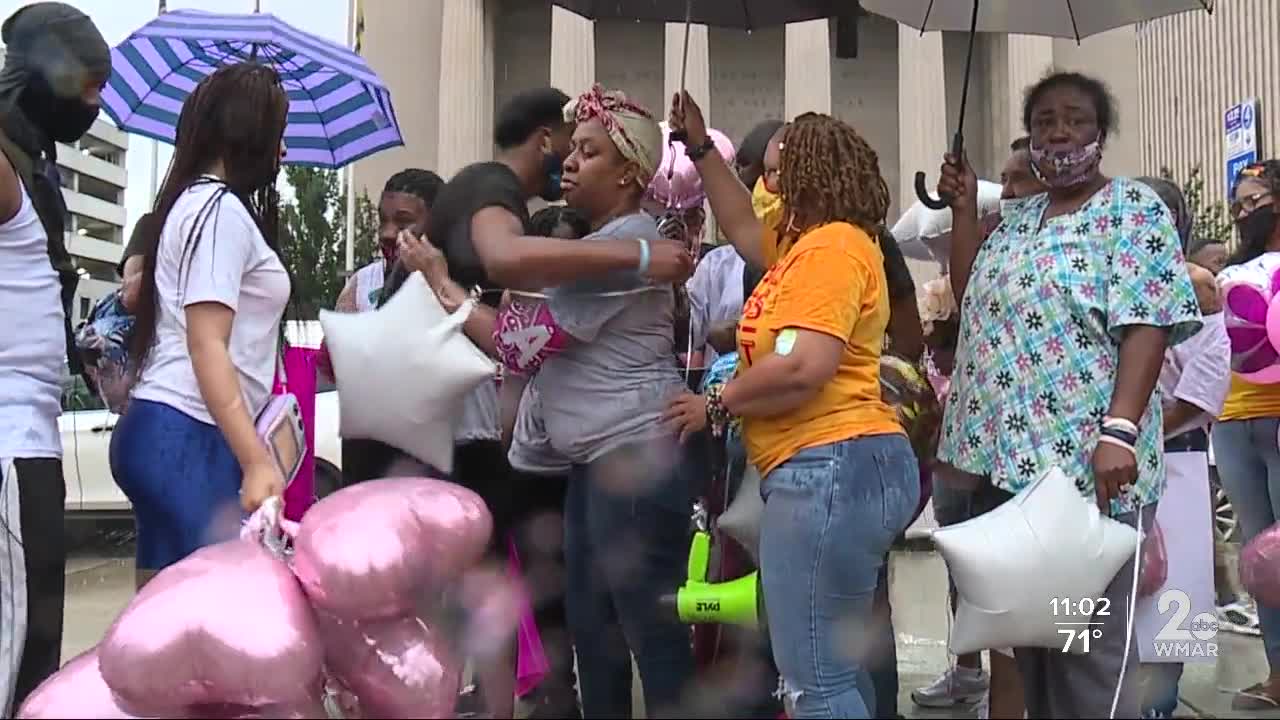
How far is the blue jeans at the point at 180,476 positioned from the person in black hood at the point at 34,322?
33 centimetres

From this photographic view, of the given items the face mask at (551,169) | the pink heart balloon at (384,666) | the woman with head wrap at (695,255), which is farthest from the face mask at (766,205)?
the pink heart balloon at (384,666)

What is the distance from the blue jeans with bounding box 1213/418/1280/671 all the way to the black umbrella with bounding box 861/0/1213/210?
1992 mm

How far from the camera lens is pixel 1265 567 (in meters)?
3.52

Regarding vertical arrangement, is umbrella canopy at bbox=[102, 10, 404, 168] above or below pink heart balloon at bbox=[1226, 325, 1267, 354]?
above

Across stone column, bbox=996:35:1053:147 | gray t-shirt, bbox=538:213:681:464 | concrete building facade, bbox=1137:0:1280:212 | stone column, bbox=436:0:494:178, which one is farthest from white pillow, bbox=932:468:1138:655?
concrete building facade, bbox=1137:0:1280:212

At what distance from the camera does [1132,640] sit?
113 inches

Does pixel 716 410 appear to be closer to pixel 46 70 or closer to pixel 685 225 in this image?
pixel 685 225

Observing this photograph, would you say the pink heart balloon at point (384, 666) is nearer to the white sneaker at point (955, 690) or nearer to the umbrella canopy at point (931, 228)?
the white sneaker at point (955, 690)

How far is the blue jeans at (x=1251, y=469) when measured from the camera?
4.86m

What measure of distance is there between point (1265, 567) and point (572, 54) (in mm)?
20907

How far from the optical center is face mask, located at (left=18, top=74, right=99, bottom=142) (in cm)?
315

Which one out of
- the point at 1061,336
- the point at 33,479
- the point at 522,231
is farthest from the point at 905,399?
the point at 33,479

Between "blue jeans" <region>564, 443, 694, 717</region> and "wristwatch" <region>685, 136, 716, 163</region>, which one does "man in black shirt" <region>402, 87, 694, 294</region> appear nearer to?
"wristwatch" <region>685, 136, 716, 163</region>

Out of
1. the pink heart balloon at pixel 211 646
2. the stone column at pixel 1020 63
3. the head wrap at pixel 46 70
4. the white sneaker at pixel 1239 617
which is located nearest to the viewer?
the pink heart balloon at pixel 211 646
